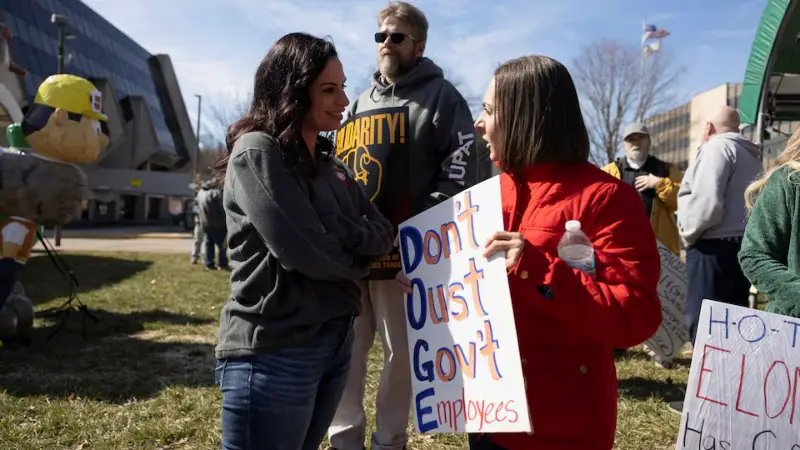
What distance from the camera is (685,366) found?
16.9 ft

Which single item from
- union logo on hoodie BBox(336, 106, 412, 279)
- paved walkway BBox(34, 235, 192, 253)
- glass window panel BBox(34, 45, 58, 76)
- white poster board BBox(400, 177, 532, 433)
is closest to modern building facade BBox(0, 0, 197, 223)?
glass window panel BBox(34, 45, 58, 76)

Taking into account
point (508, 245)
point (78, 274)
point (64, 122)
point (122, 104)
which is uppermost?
point (122, 104)

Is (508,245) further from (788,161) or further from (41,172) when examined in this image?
(41,172)

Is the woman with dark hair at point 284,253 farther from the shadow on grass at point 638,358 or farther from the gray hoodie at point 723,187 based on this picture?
the shadow on grass at point 638,358

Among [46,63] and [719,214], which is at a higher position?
[46,63]

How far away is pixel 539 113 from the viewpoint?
5.50ft

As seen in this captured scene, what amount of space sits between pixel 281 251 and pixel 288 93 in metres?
0.49

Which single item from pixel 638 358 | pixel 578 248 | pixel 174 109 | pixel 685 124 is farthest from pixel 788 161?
pixel 685 124

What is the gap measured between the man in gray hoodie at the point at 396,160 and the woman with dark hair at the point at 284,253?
3.21ft

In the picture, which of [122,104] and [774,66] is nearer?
[774,66]

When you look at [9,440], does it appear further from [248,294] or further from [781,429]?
[781,429]

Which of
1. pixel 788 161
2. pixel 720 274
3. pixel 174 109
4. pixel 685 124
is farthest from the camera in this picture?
pixel 685 124

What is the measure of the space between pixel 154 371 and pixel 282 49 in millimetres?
3875

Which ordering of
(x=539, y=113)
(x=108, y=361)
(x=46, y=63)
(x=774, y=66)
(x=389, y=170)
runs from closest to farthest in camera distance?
(x=539, y=113) < (x=389, y=170) < (x=108, y=361) < (x=774, y=66) < (x=46, y=63)
